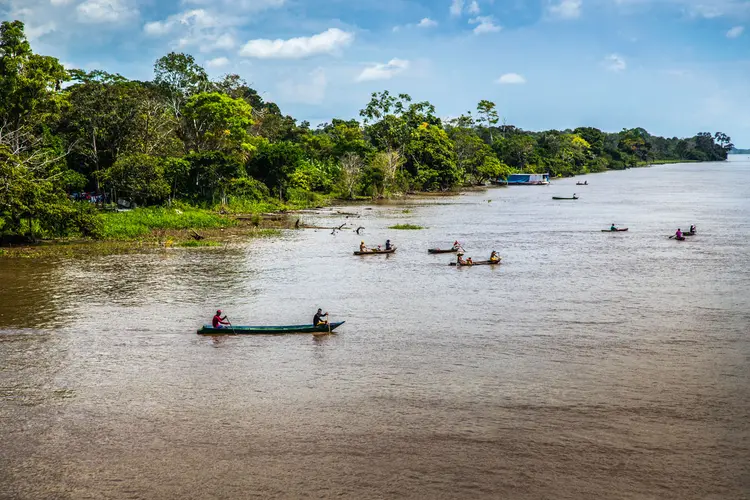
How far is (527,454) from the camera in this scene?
14094mm

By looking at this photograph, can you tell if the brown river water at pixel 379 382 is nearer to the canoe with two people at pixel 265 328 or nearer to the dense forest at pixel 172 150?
the canoe with two people at pixel 265 328

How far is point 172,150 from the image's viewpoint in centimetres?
6147

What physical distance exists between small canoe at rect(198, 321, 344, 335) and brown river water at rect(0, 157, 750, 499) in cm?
30

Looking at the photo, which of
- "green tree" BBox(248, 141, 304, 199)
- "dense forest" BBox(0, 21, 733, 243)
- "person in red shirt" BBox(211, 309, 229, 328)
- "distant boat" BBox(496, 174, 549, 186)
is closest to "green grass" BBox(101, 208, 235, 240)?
"dense forest" BBox(0, 21, 733, 243)

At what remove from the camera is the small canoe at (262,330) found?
2227 cm

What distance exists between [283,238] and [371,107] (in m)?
57.8

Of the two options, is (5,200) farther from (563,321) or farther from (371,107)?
(371,107)

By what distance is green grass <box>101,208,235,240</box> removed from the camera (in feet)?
146

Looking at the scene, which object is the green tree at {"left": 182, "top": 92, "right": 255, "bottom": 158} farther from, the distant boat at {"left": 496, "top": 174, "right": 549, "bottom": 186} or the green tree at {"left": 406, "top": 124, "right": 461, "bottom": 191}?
the distant boat at {"left": 496, "top": 174, "right": 549, "bottom": 186}

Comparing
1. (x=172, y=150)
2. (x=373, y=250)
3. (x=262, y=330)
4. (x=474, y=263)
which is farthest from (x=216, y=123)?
(x=262, y=330)

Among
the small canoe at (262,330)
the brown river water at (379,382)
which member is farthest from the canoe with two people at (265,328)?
the brown river water at (379,382)

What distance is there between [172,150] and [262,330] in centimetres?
4372

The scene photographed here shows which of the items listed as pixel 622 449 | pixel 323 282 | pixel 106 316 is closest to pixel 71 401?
pixel 106 316

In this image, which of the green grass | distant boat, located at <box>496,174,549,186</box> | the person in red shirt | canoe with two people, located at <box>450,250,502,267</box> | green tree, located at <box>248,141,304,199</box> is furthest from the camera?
distant boat, located at <box>496,174,549,186</box>
